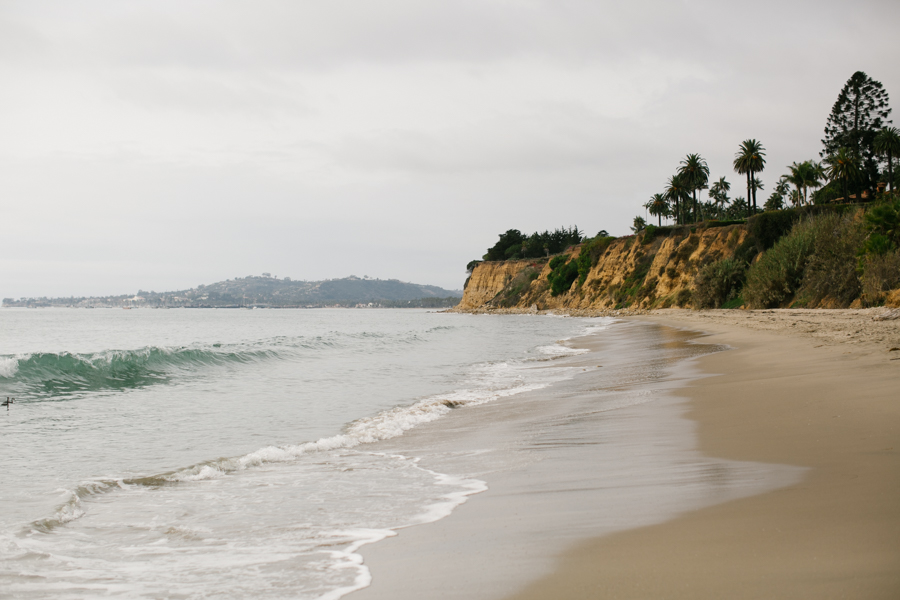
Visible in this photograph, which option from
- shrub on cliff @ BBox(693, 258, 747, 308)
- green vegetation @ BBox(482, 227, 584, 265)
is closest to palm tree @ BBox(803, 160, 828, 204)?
shrub on cliff @ BBox(693, 258, 747, 308)

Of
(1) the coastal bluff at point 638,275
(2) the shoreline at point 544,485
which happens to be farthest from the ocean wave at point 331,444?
(1) the coastal bluff at point 638,275

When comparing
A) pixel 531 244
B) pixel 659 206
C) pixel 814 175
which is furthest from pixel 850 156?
pixel 531 244

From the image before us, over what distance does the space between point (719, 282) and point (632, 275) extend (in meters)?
21.6

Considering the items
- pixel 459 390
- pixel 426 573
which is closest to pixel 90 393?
pixel 459 390

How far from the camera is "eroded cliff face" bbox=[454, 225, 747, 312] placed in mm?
51656

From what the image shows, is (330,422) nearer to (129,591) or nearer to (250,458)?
(250,458)

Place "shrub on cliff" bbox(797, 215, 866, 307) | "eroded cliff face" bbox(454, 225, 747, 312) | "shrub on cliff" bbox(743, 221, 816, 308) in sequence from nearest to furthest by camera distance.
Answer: "shrub on cliff" bbox(797, 215, 866, 307)
"shrub on cliff" bbox(743, 221, 816, 308)
"eroded cliff face" bbox(454, 225, 747, 312)

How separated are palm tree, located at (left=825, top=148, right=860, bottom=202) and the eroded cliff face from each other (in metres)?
12.5

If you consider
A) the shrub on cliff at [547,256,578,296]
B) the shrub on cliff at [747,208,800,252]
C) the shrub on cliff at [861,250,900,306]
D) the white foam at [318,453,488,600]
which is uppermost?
the shrub on cliff at [747,208,800,252]

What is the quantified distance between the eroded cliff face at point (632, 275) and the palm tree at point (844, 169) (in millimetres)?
12543

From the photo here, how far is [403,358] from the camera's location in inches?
786

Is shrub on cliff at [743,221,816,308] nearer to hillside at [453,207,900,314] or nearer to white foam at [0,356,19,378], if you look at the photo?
hillside at [453,207,900,314]

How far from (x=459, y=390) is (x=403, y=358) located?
27.3 feet

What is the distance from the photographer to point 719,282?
4281 cm
